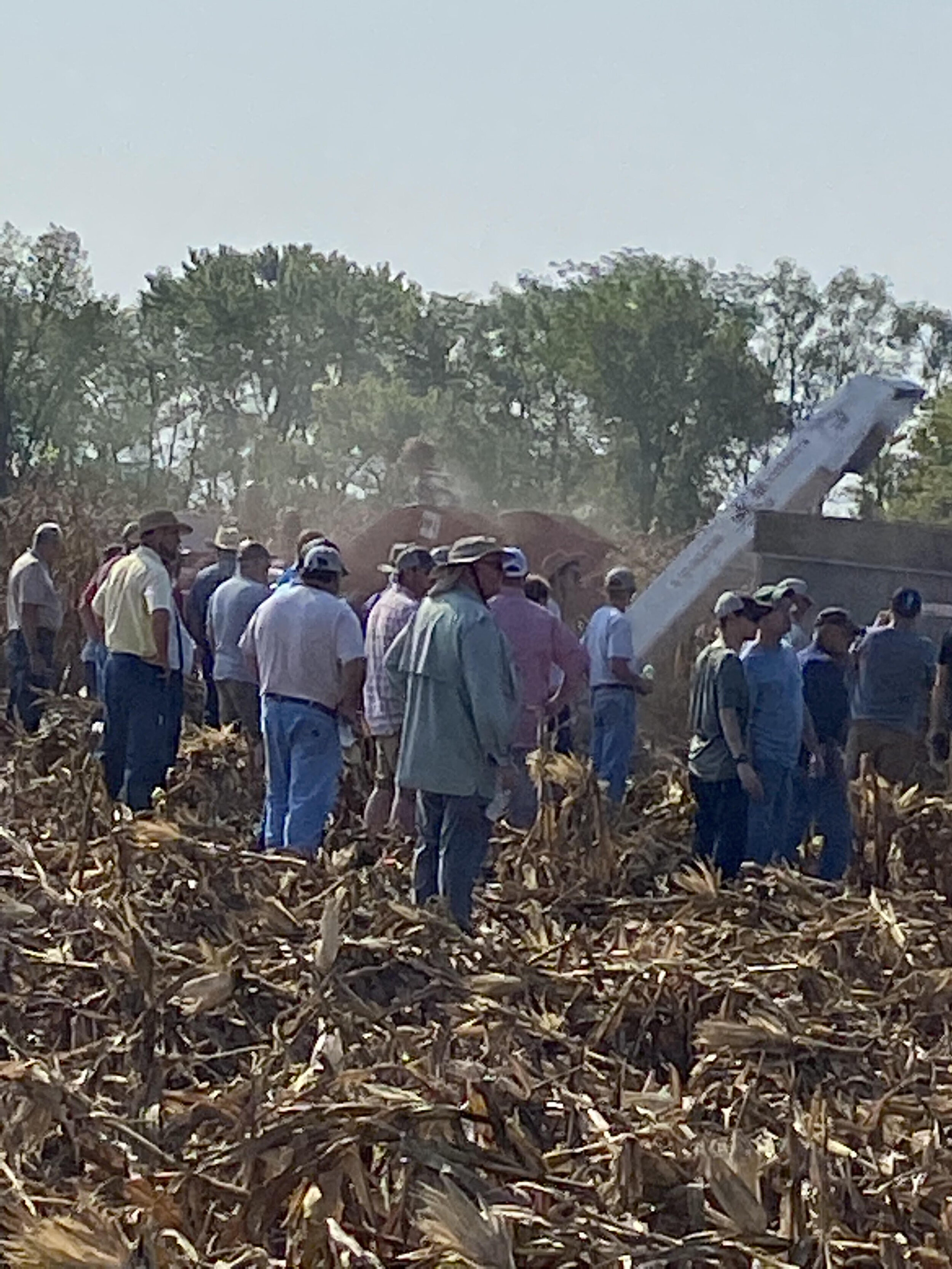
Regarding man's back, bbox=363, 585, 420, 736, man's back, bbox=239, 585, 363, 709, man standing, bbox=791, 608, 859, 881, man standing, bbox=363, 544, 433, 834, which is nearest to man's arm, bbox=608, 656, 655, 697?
man standing, bbox=791, 608, 859, 881

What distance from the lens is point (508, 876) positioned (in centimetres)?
865

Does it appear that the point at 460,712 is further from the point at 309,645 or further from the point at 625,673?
the point at 625,673

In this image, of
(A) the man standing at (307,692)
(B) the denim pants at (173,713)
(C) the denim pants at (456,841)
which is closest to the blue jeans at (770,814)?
(C) the denim pants at (456,841)

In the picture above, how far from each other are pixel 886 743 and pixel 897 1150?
→ 5.83 meters

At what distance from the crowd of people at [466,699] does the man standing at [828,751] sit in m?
0.01

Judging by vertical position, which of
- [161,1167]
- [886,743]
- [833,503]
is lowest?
[161,1167]

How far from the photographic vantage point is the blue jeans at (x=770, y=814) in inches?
351

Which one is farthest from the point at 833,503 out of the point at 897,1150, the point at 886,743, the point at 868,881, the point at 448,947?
the point at 897,1150

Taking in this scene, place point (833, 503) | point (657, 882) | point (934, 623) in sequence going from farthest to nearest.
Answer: point (833, 503), point (934, 623), point (657, 882)

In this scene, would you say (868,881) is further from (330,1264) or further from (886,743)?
(330,1264)

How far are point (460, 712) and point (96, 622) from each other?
12.5 feet

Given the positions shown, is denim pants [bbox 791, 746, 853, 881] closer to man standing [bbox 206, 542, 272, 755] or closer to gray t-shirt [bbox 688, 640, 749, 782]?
gray t-shirt [bbox 688, 640, 749, 782]

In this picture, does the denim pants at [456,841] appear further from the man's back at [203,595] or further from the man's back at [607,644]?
the man's back at [203,595]

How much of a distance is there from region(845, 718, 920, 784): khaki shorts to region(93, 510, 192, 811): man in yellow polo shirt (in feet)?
12.2
